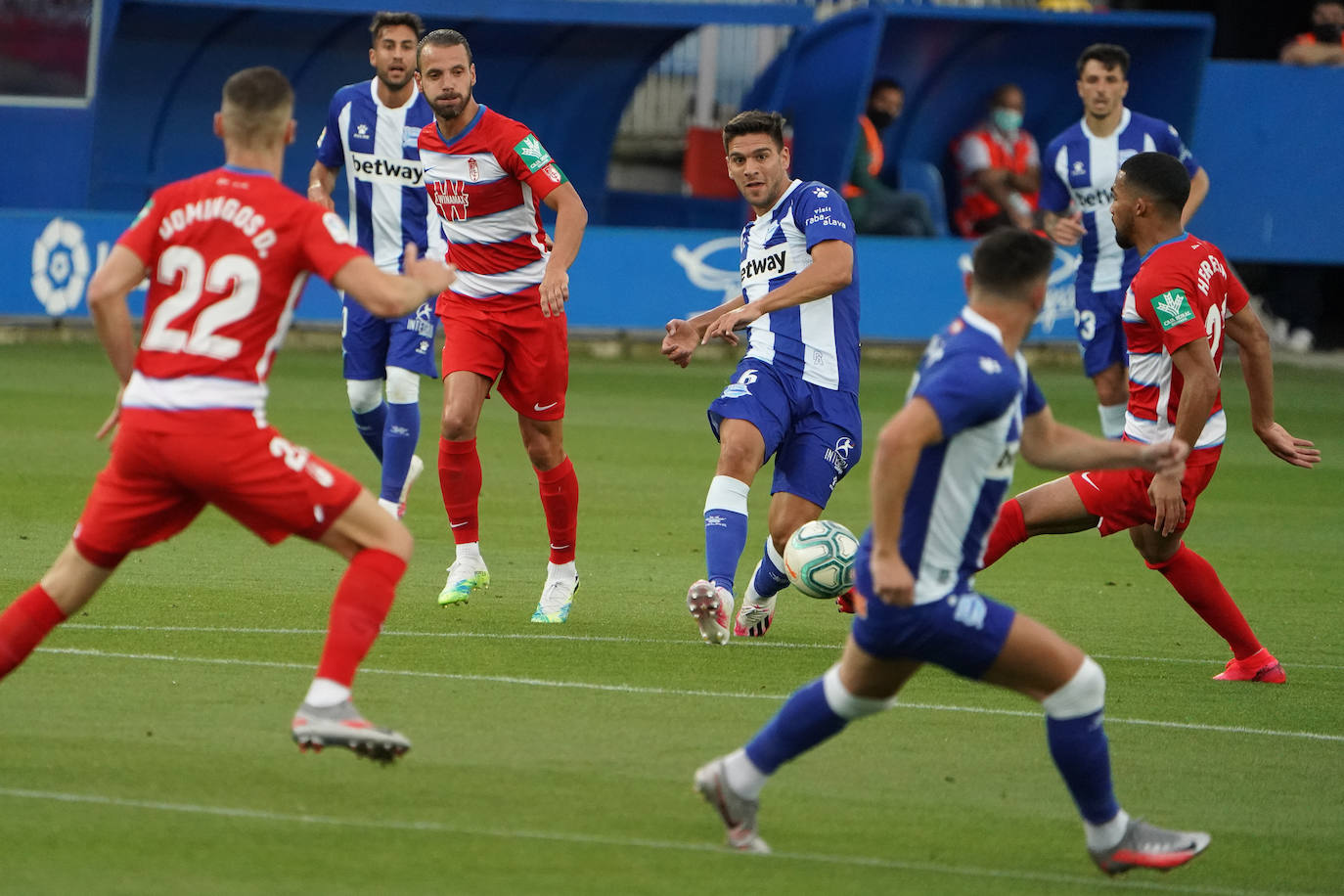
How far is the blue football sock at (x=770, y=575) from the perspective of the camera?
24.1 ft

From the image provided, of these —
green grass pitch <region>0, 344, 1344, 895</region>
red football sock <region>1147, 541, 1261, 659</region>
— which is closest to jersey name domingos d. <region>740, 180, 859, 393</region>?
green grass pitch <region>0, 344, 1344, 895</region>

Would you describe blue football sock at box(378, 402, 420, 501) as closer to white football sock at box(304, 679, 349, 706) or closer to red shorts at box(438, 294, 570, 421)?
red shorts at box(438, 294, 570, 421)

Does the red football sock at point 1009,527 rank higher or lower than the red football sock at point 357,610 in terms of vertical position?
lower

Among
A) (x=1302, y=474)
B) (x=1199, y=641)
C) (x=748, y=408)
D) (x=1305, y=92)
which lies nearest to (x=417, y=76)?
(x=748, y=408)

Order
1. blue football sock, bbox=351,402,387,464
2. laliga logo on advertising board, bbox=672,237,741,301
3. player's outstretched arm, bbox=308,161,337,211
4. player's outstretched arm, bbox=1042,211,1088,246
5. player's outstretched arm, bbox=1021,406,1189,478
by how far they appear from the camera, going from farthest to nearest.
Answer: laliga logo on advertising board, bbox=672,237,741,301 → player's outstretched arm, bbox=1042,211,1088,246 → blue football sock, bbox=351,402,387,464 → player's outstretched arm, bbox=308,161,337,211 → player's outstretched arm, bbox=1021,406,1189,478

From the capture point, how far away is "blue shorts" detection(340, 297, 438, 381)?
30.8ft

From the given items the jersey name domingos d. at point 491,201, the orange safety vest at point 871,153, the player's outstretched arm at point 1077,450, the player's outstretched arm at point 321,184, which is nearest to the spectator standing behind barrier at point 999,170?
the orange safety vest at point 871,153

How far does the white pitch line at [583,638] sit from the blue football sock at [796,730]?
259cm

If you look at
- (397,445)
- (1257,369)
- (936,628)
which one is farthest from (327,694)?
(397,445)

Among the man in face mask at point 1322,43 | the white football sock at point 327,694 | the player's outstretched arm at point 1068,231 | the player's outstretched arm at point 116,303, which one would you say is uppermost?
the man in face mask at point 1322,43

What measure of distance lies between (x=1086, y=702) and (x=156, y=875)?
2252 millimetres

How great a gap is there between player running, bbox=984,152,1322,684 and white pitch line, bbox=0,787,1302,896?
6.89ft

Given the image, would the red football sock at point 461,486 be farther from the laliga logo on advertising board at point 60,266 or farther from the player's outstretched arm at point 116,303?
the laliga logo on advertising board at point 60,266

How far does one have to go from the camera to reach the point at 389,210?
31.5 ft
